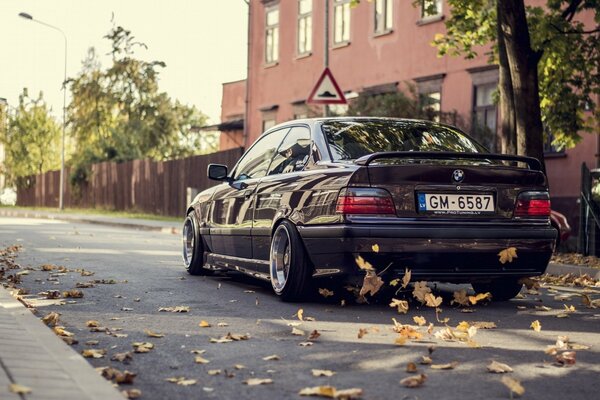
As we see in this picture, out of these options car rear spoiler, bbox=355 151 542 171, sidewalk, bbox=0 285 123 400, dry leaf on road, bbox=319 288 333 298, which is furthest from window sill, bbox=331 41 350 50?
sidewalk, bbox=0 285 123 400

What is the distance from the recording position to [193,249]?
12055 millimetres

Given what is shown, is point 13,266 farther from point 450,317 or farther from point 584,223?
point 584,223

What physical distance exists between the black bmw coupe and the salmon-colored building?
34.3 ft

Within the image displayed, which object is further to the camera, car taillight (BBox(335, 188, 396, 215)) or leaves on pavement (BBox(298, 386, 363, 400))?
car taillight (BBox(335, 188, 396, 215))

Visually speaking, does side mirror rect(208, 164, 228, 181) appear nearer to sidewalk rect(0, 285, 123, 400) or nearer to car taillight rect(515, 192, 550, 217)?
car taillight rect(515, 192, 550, 217)

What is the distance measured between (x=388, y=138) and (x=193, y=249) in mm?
3347

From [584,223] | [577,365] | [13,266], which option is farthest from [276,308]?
[584,223]

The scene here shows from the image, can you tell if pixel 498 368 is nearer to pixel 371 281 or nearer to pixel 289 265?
pixel 371 281

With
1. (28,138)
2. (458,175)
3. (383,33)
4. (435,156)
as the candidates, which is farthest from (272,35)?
(28,138)

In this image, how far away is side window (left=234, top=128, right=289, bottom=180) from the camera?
10375 mm

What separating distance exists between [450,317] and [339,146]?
177 centimetres

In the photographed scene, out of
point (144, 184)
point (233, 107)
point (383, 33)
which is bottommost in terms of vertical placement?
point (144, 184)

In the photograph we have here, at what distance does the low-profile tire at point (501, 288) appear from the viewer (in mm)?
9516

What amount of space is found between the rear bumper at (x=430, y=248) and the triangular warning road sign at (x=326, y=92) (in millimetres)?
10200
